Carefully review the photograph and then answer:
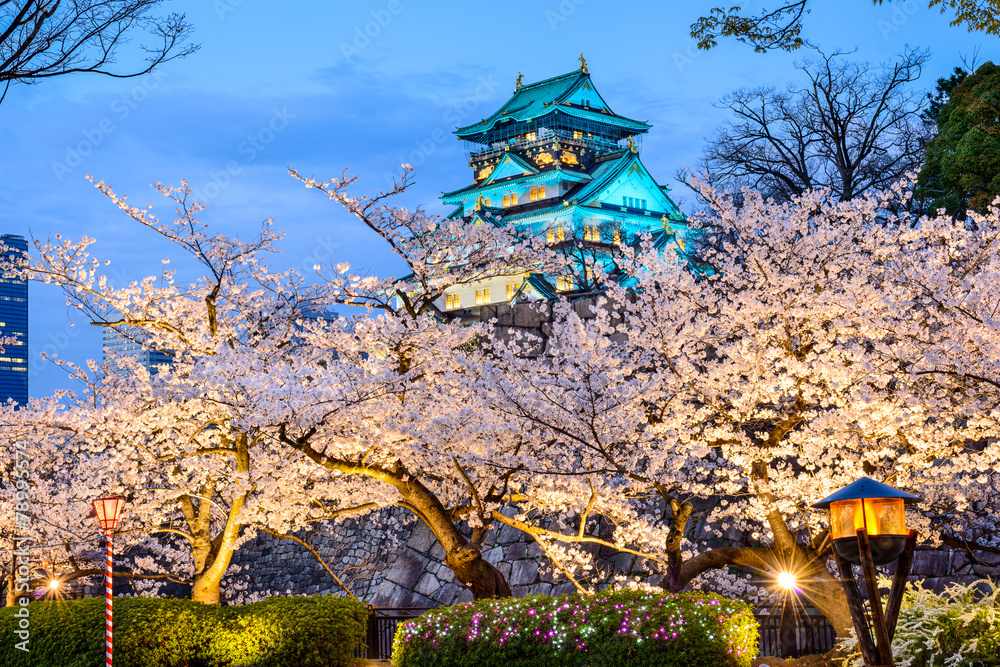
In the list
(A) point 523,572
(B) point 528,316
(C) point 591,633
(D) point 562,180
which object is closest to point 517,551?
(A) point 523,572

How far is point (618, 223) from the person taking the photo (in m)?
48.0

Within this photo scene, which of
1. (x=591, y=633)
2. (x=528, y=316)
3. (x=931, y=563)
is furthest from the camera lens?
(x=528, y=316)

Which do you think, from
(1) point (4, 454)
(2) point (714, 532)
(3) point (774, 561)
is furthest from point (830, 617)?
(1) point (4, 454)

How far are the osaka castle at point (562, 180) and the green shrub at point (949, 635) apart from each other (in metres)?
30.2

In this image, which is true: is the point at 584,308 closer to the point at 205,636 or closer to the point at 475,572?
the point at 475,572

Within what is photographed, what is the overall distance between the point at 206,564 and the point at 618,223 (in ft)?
117

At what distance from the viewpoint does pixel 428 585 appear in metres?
22.5

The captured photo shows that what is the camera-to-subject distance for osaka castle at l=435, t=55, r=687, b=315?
152 ft

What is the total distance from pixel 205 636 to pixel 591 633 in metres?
6.72

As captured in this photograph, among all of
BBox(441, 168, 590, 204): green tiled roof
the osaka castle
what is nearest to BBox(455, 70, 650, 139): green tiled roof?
the osaka castle

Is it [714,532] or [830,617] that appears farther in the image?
[714,532]

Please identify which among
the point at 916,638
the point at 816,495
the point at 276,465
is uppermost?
the point at 276,465

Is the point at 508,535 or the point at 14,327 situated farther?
the point at 14,327

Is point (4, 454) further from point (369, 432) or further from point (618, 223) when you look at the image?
point (618, 223)
